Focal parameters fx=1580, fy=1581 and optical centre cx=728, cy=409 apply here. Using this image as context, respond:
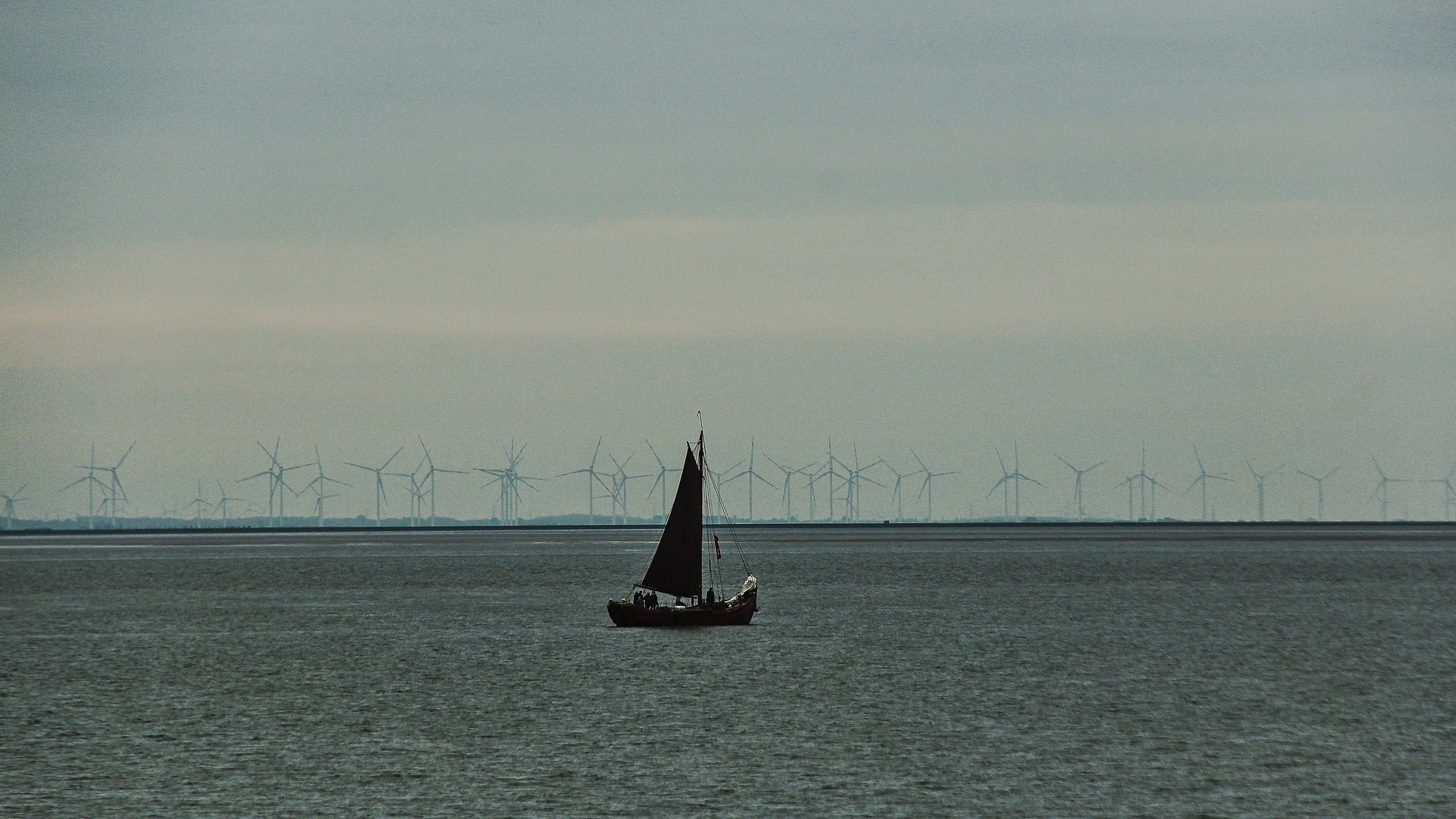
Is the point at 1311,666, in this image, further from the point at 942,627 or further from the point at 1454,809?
the point at 1454,809

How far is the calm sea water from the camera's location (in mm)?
43812

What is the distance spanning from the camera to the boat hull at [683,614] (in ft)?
315

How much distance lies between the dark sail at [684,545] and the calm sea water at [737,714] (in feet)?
13.0

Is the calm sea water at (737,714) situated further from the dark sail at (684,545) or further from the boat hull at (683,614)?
the dark sail at (684,545)

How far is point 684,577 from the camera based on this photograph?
92625mm

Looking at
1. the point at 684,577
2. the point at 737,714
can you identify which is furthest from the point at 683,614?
the point at 737,714

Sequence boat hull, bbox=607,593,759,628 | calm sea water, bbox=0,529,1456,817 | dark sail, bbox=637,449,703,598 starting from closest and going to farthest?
calm sea water, bbox=0,529,1456,817 → dark sail, bbox=637,449,703,598 → boat hull, bbox=607,593,759,628

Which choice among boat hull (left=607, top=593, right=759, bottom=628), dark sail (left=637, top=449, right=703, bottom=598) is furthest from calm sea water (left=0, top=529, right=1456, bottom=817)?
dark sail (left=637, top=449, right=703, bottom=598)

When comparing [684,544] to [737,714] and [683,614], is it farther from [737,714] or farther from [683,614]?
[737,714]

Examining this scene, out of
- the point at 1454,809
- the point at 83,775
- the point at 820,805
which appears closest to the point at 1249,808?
the point at 1454,809

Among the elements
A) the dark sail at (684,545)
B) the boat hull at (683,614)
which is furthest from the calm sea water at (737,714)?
the dark sail at (684,545)

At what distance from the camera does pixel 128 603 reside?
13750 cm

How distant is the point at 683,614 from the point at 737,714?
37.2 metres

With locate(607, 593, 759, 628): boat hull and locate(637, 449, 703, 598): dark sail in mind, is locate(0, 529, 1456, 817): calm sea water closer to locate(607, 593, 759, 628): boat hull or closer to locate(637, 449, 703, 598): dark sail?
locate(607, 593, 759, 628): boat hull
